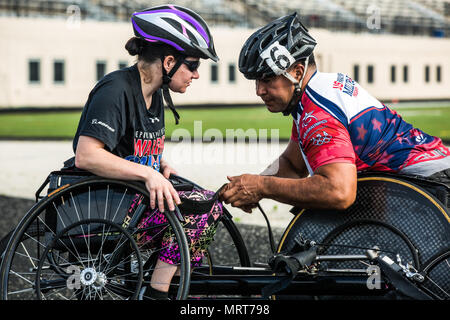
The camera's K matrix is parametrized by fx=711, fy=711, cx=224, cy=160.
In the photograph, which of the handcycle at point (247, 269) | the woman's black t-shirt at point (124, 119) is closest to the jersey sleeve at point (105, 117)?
the woman's black t-shirt at point (124, 119)

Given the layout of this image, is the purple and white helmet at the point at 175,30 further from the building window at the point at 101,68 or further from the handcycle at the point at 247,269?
the building window at the point at 101,68

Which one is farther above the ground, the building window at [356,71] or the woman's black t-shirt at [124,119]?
the woman's black t-shirt at [124,119]

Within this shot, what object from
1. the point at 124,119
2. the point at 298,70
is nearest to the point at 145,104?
the point at 124,119

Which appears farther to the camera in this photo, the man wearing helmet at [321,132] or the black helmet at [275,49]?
the black helmet at [275,49]

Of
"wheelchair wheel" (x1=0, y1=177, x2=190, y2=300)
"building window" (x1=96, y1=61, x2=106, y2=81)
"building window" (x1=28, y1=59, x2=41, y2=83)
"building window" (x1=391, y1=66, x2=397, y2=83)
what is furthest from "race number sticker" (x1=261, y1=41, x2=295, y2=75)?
"building window" (x1=391, y1=66, x2=397, y2=83)

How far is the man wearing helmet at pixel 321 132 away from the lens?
3.26 meters

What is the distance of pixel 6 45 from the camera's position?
41.3 metres

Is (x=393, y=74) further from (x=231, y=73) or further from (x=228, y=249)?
(x=228, y=249)

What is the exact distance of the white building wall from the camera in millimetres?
41469

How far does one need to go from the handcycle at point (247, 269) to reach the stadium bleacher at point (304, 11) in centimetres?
4379

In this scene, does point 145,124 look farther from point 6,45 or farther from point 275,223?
point 6,45

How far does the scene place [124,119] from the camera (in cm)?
329

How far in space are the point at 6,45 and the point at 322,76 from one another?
4051 centimetres

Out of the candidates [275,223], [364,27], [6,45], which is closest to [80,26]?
[6,45]
